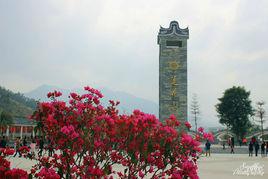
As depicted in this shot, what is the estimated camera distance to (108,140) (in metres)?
5.98

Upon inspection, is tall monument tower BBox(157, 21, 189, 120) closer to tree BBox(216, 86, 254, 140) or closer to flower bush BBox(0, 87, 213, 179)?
tree BBox(216, 86, 254, 140)

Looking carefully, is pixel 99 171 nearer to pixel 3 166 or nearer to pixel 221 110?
pixel 3 166

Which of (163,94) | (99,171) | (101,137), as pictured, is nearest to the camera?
(99,171)

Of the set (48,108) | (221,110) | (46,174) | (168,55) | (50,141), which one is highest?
(168,55)

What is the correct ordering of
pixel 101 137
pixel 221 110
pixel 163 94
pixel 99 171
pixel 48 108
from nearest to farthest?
1. pixel 99 171
2. pixel 48 108
3. pixel 101 137
4. pixel 163 94
5. pixel 221 110

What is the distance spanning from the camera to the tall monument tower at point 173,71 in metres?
37.1

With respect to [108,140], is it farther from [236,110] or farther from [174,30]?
[236,110]

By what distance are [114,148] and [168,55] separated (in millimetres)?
32862

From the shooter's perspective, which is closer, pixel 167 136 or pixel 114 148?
pixel 167 136

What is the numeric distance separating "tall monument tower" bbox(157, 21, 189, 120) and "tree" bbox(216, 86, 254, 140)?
21.3 metres

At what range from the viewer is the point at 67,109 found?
236 inches

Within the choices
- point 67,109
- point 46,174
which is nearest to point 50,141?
point 67,109

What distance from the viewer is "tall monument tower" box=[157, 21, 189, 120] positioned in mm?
37125

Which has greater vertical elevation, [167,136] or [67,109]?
[67,109]
